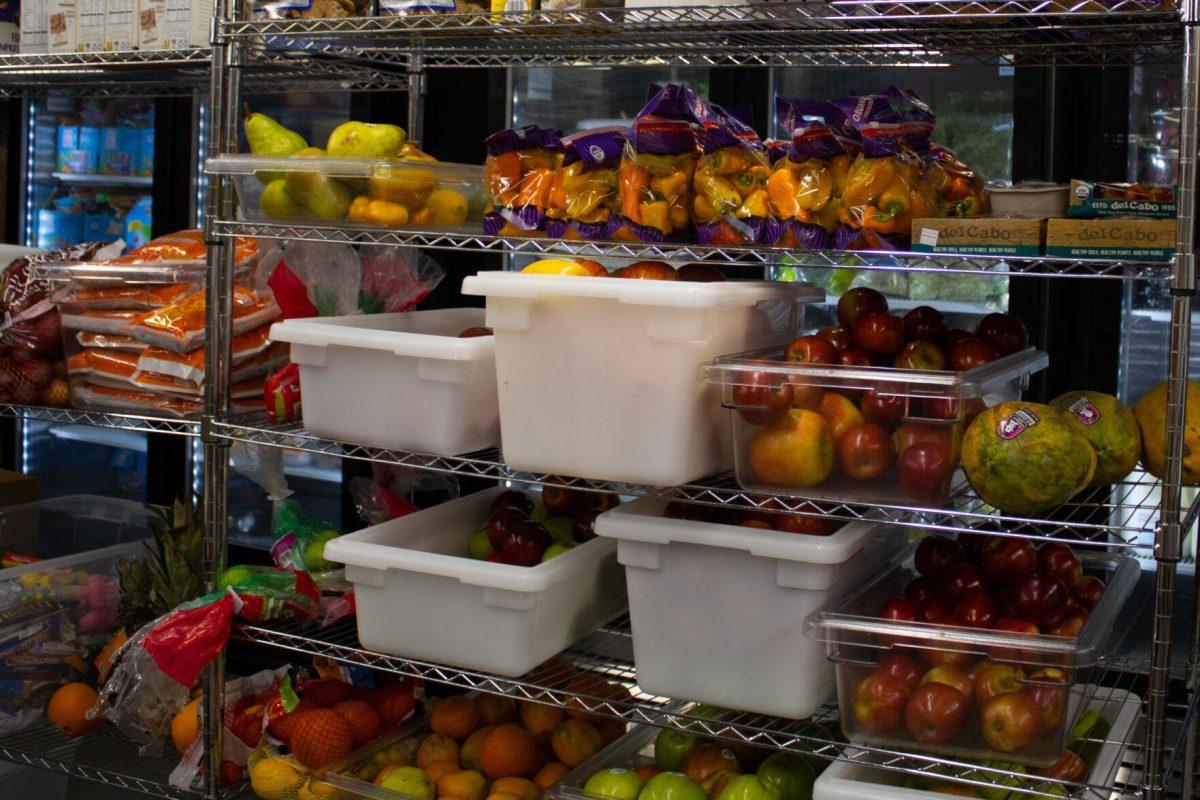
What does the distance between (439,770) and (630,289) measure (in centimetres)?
91

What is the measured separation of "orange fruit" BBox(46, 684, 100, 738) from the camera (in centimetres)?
266

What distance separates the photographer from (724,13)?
1.87 m

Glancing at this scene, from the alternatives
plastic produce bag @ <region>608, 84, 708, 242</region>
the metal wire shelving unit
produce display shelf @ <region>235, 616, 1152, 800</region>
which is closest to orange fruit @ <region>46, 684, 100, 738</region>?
the metal wire shelving unit

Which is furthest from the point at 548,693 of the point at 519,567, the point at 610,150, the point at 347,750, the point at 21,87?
the point at 21,87

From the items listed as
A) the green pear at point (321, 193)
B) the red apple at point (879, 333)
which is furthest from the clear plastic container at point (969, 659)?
the green pear at point (321, 193)

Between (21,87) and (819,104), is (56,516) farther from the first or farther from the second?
(819,104)

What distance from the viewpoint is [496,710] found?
2.34m

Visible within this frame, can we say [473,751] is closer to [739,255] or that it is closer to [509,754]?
[509,754]

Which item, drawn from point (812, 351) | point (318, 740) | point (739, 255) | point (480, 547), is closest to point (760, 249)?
point (739, 255)

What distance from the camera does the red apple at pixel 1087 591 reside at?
1.94m

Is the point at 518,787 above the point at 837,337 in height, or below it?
below

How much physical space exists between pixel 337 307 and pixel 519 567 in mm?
691

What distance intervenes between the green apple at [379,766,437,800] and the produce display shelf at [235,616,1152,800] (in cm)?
16

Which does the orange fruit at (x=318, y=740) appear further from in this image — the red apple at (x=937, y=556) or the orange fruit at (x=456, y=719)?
the red apple at (x=937, y=556)
